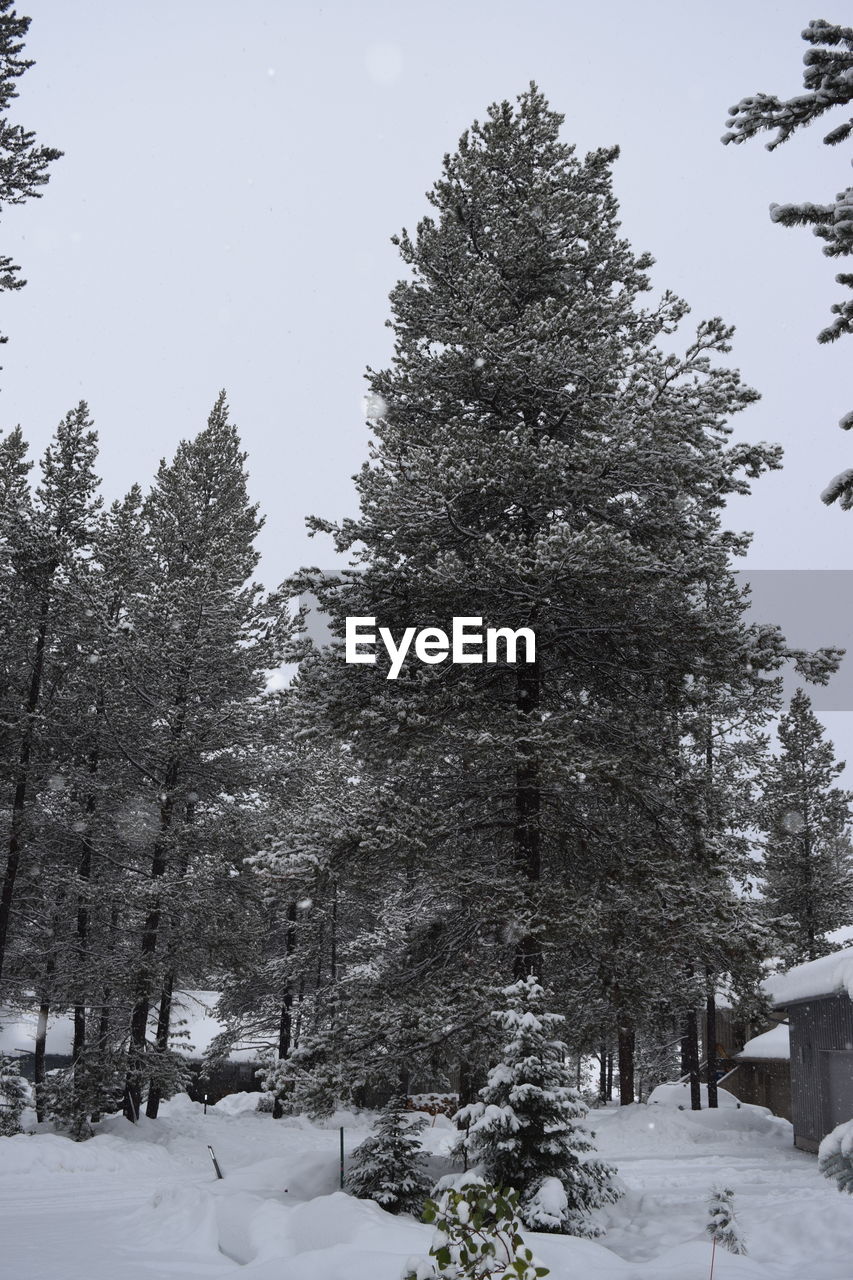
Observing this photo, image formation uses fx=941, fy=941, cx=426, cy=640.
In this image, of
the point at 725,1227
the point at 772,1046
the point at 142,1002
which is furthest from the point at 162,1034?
the point at 772,1046

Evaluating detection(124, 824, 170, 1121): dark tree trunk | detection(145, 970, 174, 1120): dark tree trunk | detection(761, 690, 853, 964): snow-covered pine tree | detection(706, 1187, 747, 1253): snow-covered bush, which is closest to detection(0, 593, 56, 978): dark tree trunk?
detection(124, 824, 170, 1121): dark tree trunk

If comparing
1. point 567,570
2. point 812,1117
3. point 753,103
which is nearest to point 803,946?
point 812,1117

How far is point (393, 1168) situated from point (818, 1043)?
46.0 feet

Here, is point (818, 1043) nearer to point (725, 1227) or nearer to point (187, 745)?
point (725, 1227)

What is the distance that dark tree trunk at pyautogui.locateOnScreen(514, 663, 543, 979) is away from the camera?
34.8ft

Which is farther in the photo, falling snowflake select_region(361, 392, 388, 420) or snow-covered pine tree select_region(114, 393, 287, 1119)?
snow-covered pine tree select_region(114, 393, 287, 1119)

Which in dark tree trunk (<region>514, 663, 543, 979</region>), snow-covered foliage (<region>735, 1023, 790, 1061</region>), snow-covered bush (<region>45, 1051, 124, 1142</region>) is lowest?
snow-covered foliage (<region>735, 1023, 790, 1061</region>)

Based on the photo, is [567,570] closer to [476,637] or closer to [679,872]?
[476,637]

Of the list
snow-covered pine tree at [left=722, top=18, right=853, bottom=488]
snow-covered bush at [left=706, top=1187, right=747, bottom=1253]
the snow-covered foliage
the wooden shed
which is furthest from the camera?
the snow-covered foliage

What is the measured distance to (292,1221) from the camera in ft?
29.0

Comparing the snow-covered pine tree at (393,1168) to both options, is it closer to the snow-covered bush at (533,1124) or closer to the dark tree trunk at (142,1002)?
the snow-covered bush at (533,1124)

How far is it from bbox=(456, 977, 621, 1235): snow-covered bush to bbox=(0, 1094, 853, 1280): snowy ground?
61 cm

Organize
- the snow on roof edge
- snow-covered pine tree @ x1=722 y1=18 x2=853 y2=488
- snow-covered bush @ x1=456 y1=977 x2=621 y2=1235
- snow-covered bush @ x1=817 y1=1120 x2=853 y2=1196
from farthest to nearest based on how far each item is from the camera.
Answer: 1. the snow on roof edge
2. snow-covered bush @ x1=456 y1=977 x2=621 y2=1235
3. snow-covered bush @ x1=817 y1=1120 x2=853 y2=1196
4. snow-covered pine tree @ x1=722 y1=18 x2=853 y2=488

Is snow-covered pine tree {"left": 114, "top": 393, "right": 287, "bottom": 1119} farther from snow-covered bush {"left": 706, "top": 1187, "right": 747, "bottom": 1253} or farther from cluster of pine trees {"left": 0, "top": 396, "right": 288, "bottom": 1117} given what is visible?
snow-covered bush {"left": 706, "top": 1187, "right": 747, "bottom": 1253}
